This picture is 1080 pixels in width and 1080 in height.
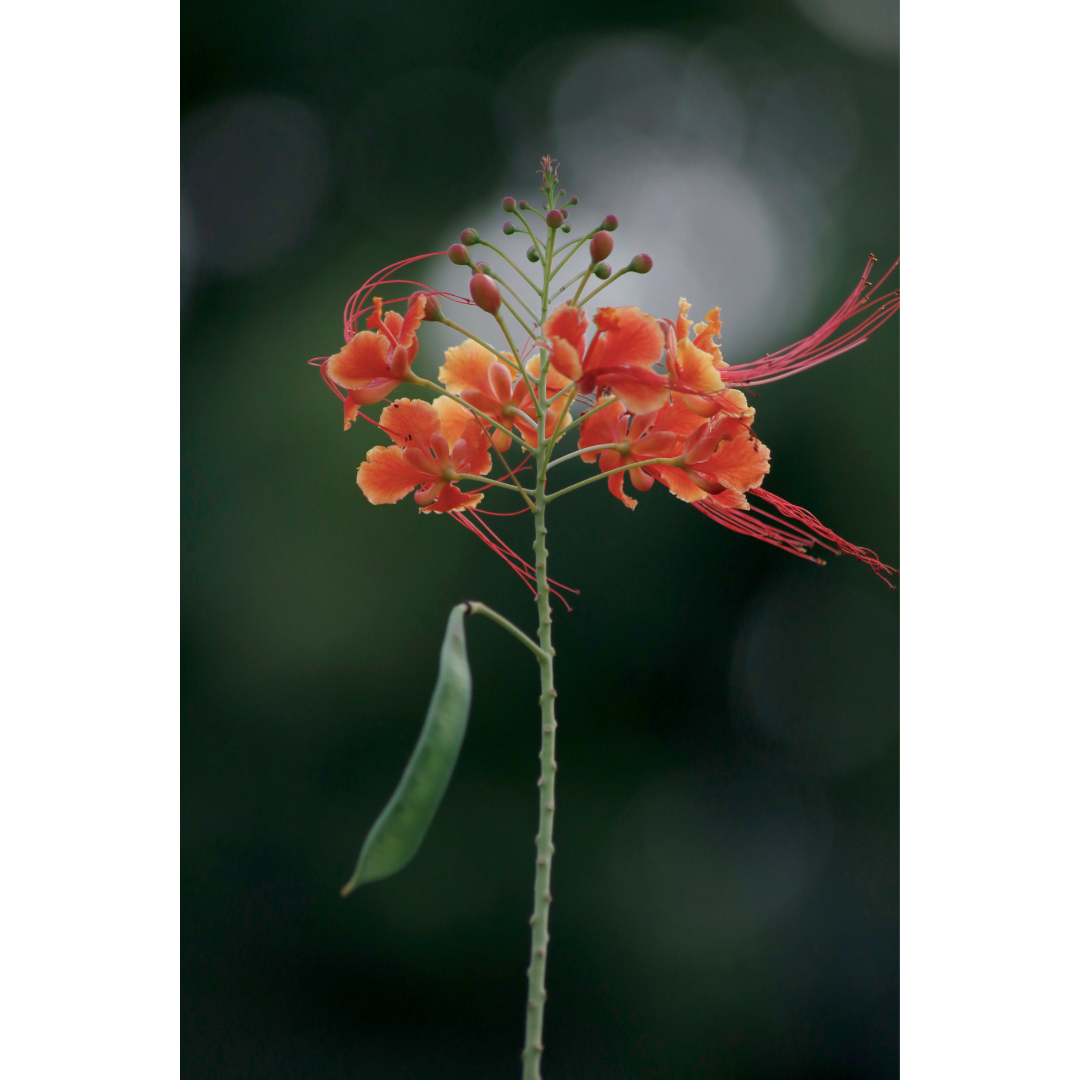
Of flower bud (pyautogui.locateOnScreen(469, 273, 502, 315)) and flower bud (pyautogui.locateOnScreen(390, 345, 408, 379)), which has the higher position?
flower bud (pyautogui.locateOnScreen(469, 273, 502, 315))

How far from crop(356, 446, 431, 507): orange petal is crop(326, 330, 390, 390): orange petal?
56 millimetres

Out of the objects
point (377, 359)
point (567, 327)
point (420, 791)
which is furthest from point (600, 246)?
point (420, 791)

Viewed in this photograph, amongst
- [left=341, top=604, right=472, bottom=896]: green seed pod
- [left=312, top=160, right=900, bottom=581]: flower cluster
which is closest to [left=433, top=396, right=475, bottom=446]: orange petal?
[left=312, top=160, right=900, bottom=581]: flower cluster

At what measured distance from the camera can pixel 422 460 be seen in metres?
0.58

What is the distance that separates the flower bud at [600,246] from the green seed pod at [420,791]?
32cm

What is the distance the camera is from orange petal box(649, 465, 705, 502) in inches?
23.6

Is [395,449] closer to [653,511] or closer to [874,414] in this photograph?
[653,511]

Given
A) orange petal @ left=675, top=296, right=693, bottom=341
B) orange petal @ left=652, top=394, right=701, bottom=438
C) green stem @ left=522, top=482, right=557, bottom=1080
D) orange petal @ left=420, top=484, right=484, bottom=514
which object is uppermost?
orange petal @ left=675, top=296, right=693, bottom=341

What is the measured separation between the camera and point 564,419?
60 centimetres

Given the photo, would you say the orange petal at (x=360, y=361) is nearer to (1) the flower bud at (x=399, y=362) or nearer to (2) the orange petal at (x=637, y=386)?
(1) the flower bud at (x=399, y=362)

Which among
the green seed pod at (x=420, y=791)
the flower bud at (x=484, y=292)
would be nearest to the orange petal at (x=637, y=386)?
the flower bud at (x=484, y=292)

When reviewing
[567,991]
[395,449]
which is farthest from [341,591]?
[395,449]

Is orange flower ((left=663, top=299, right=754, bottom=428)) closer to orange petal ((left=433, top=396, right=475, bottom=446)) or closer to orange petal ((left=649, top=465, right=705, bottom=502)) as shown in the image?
orange petal ((left=649, top=465, right=705, bottom=502))

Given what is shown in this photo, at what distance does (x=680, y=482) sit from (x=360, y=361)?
26 cm
